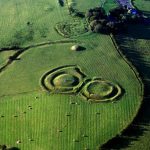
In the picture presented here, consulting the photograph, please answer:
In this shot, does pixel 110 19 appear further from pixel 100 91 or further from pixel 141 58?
pixel 100 91

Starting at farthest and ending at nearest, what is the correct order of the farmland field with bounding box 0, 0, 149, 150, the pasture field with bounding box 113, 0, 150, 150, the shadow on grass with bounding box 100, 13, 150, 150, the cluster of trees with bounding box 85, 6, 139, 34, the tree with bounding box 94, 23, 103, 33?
the cluster of trees with bounding box 85, 6, 139, 34 < the tree with bounding box 94, 23, 103, 33 < the farmland field with bounding box 0, 0, 149, 150 < the pasture field with bounding box 113, 0, 150, 150 < the shadow on grass with bounding box 100, 13, 150, 150

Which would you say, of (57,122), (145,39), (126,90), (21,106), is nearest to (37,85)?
(21,106)

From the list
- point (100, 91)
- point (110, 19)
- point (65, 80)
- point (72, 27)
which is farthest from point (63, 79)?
point (110, 19)

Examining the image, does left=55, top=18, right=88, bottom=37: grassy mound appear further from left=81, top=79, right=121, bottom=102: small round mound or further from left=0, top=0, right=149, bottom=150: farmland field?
left=81, top=79, right=121, bottom=102: small round mound

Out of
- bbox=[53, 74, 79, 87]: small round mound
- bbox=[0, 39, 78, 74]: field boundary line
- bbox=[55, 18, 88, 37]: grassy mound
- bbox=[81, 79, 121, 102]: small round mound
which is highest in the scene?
bbox=[55, 18, 88, 37]: grassy mound

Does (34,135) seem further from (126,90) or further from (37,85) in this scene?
(126,90)

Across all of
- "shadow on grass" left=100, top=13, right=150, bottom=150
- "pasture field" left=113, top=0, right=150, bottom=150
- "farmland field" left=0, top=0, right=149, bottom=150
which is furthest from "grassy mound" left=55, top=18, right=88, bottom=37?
"pasture field" left=113, top=0, right=150, bottom=150

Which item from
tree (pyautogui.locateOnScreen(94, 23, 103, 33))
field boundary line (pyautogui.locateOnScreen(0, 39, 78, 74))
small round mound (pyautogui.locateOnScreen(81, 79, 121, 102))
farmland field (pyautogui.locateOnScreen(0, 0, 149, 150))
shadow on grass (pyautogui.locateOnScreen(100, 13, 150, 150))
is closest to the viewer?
shadow on grass (pyautogui.locateOnScreen(100, 13, 150, 150))
